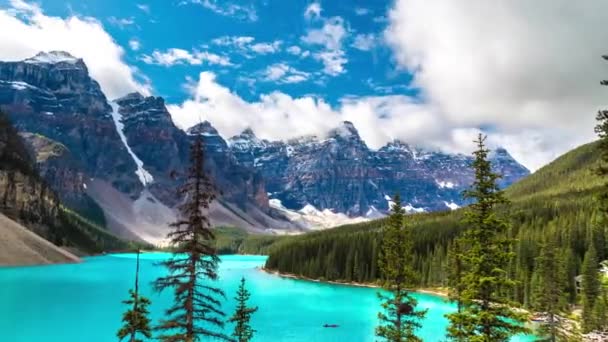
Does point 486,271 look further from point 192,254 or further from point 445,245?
point 445,245

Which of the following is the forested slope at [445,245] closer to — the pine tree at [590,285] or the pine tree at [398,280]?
the pine tree at [590,285]

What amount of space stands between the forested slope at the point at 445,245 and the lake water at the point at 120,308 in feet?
47.8

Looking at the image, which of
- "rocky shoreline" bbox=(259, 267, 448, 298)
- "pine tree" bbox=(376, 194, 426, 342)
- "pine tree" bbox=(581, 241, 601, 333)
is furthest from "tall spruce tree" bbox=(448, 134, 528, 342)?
"rocky shoreline" bbox=(259, 267, 448, 298)

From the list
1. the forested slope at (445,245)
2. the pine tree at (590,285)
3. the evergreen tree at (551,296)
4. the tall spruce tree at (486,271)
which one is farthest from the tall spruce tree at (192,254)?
the forested slope at (445,245)

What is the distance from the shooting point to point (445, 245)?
14600cm

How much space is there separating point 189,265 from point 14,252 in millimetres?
149598

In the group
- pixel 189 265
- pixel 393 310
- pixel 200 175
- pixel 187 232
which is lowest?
pixel 393 310

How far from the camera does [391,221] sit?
99.6 ft

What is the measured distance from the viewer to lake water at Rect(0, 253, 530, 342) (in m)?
64.9

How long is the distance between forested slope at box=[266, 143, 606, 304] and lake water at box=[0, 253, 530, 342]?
14.6m

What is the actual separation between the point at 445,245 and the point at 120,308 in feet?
306

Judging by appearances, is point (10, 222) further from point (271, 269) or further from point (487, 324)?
point (487, 324)

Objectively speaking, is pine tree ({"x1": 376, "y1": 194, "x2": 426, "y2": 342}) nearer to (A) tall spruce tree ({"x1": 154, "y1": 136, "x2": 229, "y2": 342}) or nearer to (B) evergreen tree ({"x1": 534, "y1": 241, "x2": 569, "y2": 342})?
(A) tall spruce tree ({"x1": 154, "y1": 136, "x2": 229, "y2": 342})

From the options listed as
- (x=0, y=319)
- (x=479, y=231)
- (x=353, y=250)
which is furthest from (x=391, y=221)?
(x=353, y=250)
